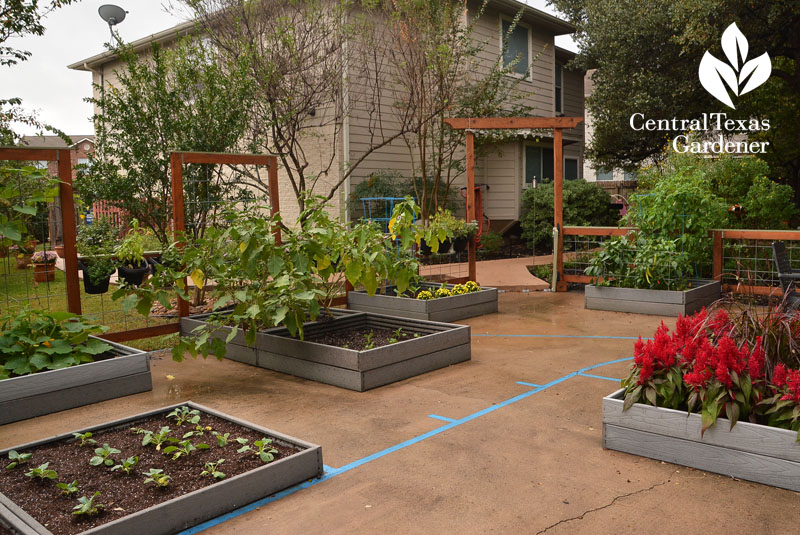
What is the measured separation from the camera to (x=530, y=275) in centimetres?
1144

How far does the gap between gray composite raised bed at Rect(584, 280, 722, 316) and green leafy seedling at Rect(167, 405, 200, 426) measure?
19.7 ft

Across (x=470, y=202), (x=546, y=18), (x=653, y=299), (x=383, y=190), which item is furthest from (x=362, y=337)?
(x=546, y=18)

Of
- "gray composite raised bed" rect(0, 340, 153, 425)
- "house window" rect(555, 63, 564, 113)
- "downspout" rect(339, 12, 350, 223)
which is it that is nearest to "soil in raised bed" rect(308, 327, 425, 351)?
"gray composite raised bed" rect(0, 340, 153, 425)

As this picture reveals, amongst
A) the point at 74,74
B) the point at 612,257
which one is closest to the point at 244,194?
the point at 612,257

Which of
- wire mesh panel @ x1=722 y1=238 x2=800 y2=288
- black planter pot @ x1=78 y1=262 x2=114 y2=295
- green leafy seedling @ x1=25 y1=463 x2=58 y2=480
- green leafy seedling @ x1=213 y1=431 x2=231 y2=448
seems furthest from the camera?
wire mesh panel @ x1=722 y1=238 x2=800 y2=288

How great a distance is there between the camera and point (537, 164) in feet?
57.0

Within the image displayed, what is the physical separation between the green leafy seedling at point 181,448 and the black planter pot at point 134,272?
4033 mm

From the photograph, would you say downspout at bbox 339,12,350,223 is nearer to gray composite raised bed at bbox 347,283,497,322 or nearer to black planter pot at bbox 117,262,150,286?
gray composite raised bed at bbox 347,283,497,322

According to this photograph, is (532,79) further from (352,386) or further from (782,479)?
(782,479)

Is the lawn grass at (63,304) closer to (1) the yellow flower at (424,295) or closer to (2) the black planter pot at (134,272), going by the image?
(2) the black planter pot at (134,272)

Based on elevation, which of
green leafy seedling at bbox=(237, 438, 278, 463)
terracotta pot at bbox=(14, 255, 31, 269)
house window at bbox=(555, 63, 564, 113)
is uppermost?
house window at bbox=(555, 63, 564, 113)

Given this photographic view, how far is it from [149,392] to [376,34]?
9977mm

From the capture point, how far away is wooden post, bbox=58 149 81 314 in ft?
18.1

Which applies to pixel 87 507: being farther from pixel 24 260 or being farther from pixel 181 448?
pixel 24 260
